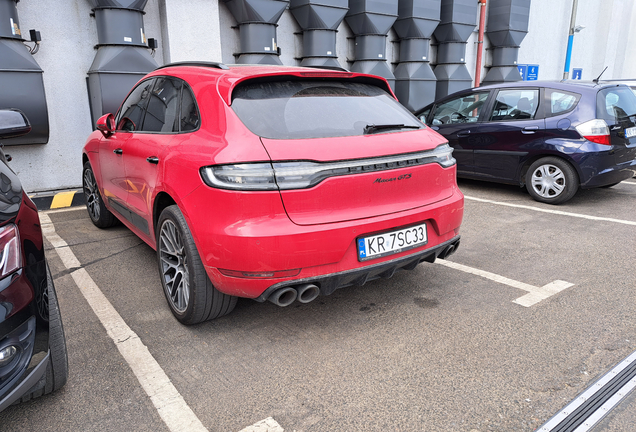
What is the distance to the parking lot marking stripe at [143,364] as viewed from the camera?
2.04 meters

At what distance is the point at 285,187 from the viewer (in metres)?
2.28

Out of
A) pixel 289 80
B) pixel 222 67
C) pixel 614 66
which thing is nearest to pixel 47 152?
pixel 222 67

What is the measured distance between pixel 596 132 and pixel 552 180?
0.73 meters

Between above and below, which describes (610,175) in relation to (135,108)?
below

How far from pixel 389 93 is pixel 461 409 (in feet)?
6.77

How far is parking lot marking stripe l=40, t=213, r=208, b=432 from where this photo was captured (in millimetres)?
2039

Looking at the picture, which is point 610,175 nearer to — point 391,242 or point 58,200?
point 391,242

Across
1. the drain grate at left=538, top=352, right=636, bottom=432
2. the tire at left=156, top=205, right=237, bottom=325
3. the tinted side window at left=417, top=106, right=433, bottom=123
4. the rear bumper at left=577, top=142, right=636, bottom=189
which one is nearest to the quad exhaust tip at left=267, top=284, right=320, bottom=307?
the tire at left=156, top=205, right=237, bottom=325

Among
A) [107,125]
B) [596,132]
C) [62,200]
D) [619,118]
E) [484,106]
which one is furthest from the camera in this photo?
[484,106]

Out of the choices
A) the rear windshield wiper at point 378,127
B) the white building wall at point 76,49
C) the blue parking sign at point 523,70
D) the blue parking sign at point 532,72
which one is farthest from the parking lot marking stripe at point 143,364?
the blue parking sign at point 532,72

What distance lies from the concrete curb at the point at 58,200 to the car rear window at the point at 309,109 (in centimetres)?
473

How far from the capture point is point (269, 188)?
227 centimetres

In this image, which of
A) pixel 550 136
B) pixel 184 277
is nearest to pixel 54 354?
pixel 184 277

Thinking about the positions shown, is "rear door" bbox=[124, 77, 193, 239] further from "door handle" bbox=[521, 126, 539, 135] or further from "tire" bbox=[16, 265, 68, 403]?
"door handle" bbox=[521, 126, 539, 135]
